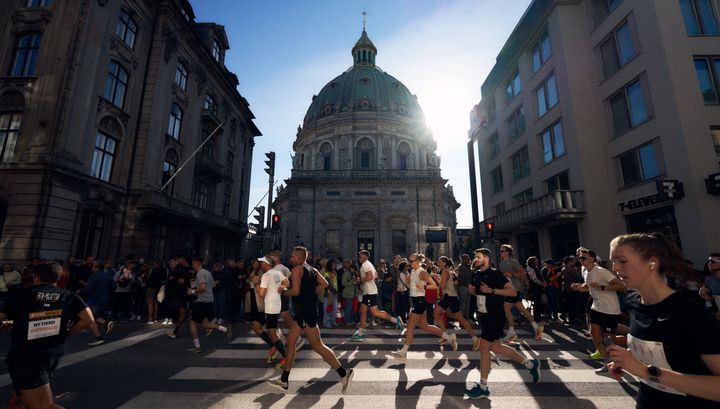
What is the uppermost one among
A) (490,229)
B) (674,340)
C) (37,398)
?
(490,229)

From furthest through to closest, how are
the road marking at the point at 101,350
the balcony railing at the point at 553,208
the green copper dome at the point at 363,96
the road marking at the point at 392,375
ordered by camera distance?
1. the green copper dome at the point at 363,96
2. the balcony railing at the point at 553,208
3. the road marking at the point at 101,350
4. the road marking at the point at 392,375

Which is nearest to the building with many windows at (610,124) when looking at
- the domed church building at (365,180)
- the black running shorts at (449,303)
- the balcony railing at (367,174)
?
the black running shorts at (449,303)

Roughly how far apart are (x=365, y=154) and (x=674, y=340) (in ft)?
162

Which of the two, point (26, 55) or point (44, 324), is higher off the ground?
point (26, 55)

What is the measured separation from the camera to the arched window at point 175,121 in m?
21.1

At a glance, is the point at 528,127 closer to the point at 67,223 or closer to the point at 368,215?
the point at 368,215

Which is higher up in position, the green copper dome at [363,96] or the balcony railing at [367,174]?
the green copper dome at [363,96]

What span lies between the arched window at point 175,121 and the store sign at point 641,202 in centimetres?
2633

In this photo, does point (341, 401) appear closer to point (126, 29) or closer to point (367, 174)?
point (126, 29)

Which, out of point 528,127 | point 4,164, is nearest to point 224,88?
point 4,164

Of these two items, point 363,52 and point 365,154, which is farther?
point 363,52

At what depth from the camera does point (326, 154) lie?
52.2 m

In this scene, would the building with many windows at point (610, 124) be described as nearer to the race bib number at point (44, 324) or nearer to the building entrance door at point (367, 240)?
the race bib number at point (44, 324)

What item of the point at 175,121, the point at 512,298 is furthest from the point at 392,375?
the point at 175,121
